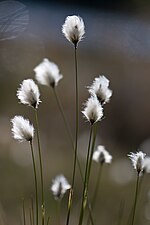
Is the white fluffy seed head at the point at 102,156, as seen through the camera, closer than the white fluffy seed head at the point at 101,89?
No

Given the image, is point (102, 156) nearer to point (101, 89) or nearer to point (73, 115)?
point (101, 89)

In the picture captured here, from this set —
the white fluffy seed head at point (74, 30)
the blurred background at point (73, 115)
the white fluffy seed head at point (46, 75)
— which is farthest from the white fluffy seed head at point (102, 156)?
the white fluffy seed head at point (74, 30)

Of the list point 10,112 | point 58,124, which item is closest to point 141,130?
point 58,124

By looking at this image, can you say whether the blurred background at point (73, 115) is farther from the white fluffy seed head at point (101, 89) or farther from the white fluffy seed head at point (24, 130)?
the white fluffy seed head at point (101, 89)

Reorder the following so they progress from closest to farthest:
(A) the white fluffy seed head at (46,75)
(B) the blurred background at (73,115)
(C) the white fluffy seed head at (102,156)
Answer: (A) the white fluffy seed head at (46,75) < (C) the white fluffy seed head at (102,156) < (B) the blurred background at (73,115)

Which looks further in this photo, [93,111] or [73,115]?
[73,115]

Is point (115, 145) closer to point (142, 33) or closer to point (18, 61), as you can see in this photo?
point (18, 61)

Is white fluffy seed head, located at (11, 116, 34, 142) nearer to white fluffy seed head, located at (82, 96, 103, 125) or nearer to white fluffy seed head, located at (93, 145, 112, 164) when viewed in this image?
white fluffy seed head, located at (82, 96, 103, 125)

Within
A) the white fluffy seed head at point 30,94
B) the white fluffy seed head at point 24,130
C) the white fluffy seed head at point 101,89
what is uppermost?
the white fluffy seed head at point 101,89

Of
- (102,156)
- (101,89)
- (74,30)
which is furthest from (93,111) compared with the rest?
(102,156)
